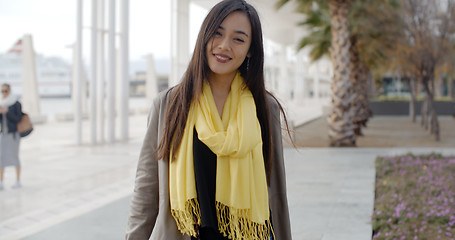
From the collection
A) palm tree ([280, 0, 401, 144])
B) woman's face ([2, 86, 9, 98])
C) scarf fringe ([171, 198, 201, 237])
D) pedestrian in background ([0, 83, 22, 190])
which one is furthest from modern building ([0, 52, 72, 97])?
scarf fringe ([171, 198, 201, 237])

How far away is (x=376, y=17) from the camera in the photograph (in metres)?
15.2

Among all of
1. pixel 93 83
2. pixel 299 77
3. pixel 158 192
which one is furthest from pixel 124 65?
pixel 299 77

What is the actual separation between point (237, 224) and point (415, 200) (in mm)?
4382

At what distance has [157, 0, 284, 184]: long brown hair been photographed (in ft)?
5.81

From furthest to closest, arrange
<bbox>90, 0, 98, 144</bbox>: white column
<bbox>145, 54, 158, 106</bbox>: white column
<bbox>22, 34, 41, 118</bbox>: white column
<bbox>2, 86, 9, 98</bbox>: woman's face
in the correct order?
<bbox>145, 54, 158, 106</bbox>: white column → <bbox>22, 34, 41, 118</bbox>: white column → <bbox>90, 0, 98, 144</bbox>: white column → <bbox>2, 86, 9, 98</bbox>: woman's face

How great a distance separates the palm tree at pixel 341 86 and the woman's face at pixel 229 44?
35.3 ft

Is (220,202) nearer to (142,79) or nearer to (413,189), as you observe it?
(413,189)

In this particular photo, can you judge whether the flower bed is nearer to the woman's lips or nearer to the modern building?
the woman's lips

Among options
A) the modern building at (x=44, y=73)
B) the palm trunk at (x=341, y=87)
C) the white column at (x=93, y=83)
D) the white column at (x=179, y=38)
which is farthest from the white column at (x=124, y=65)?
the modern building at (x=44, y=73)

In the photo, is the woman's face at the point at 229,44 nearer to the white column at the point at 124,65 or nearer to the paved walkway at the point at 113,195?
the paved walkway at the point at 113,195

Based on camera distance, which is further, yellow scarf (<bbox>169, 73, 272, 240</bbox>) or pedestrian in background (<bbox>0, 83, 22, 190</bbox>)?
pedestrian in background (<bbox>0, 83, 22, 190</bbox>)

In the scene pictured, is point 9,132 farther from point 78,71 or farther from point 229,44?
point 229,44

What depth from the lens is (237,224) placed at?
1.78m

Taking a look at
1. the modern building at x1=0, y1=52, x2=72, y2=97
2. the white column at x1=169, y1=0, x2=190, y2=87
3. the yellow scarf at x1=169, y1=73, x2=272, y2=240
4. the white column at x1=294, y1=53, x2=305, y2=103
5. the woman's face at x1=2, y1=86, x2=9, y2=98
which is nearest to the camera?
the yellow scarf at x1=169, y1=73, x2=272, y2=240
